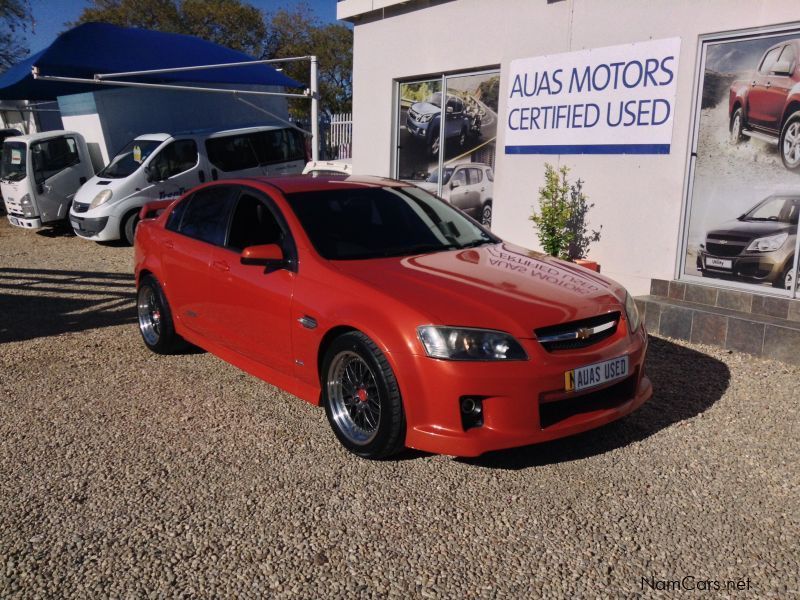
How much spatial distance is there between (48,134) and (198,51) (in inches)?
157

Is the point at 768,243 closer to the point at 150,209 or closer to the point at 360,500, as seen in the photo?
the point at 360,500

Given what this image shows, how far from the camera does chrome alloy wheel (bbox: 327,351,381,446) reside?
4.00 metres

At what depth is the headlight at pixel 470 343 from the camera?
3643 mm

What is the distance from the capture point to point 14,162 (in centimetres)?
1481

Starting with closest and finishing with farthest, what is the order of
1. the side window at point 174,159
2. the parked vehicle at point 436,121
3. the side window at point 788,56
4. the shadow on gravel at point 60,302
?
the side window at point 788,56 < the shadow on gravel at point 60,302 < the parked vehicle at point 436,121 < the side window at point 174,159

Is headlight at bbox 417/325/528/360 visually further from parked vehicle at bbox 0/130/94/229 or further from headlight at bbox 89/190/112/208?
parked vehicle at bbox 0/130/94/229

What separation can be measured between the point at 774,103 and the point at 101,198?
1099cm

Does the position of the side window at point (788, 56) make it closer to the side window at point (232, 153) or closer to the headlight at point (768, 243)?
the headlight at point (768, 243)

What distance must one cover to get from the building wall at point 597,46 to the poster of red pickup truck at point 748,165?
0.60ft

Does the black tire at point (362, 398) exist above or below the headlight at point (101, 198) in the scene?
below

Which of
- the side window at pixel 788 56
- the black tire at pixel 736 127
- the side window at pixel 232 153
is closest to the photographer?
the side window at pixel 788 56

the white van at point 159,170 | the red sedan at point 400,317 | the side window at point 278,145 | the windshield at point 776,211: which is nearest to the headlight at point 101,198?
the white van at point 159,170

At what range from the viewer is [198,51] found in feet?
55.7

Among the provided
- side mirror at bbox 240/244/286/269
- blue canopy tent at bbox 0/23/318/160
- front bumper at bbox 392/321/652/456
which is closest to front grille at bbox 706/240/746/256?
front bumper at bbox 392/321/652/456
